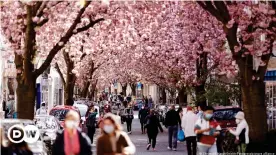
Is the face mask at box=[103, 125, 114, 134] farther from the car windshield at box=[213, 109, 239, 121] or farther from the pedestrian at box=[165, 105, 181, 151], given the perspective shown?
the pedestrian at box=[165, 105, 181, 151]

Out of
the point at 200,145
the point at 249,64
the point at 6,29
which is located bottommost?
the point at 200,145

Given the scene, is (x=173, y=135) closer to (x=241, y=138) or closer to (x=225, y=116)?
(x=225, y=116)

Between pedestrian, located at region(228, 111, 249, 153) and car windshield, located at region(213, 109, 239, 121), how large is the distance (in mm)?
8644

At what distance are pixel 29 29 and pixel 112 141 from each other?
→ 8762mm

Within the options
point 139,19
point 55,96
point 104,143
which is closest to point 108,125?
point 104,143

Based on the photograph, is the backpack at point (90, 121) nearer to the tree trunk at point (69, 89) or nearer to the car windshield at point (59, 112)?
the car windshield at point (59, 112)

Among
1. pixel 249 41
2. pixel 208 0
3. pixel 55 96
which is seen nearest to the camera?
pixel 208 0

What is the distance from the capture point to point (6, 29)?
923 inches

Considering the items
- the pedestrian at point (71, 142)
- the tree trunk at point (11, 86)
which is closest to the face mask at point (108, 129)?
the pedestrian at point (71, 142)

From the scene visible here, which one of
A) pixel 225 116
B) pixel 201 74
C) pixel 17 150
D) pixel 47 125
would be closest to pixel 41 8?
pixel 47 125

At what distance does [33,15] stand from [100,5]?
2.10m

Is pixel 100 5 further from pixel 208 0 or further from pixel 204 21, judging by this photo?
pixel 204 21

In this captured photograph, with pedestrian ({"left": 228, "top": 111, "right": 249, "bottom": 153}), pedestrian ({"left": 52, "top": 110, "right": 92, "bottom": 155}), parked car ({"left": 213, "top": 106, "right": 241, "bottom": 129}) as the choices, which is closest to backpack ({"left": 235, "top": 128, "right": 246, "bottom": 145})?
pedestrian ({"left": 228, "top": 111, "right": 249, "bottom": 153})

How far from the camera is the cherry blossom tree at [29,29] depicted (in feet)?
72.4
